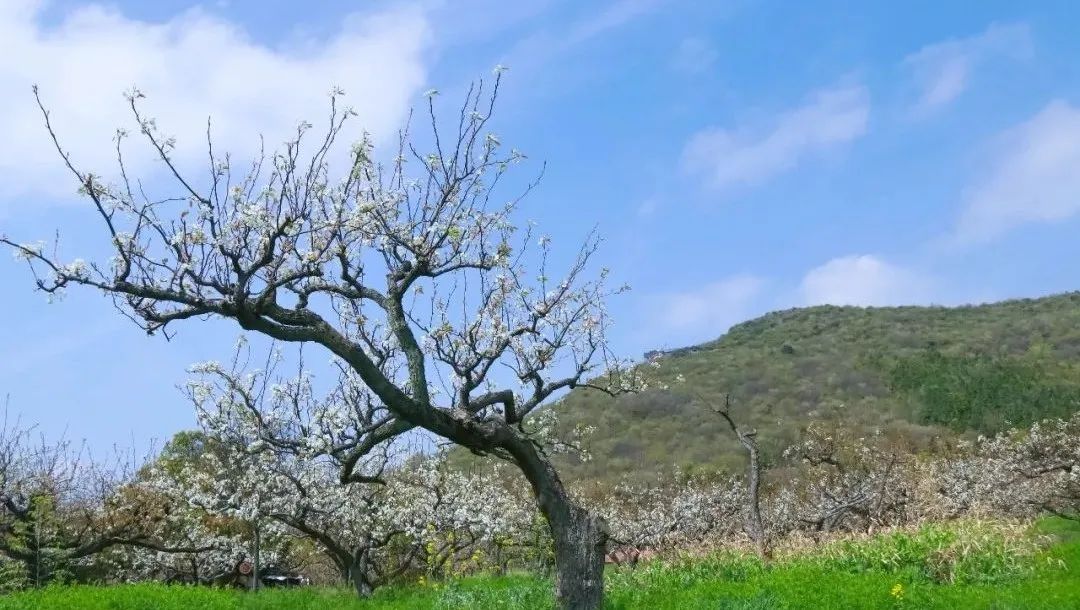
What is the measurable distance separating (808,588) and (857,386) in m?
46.2

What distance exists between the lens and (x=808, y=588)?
10.9 m

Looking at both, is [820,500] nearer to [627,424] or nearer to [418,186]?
[418,186]

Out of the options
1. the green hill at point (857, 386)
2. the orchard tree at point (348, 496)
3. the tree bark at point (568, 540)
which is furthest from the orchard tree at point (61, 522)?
the green hill at point (857, 386)

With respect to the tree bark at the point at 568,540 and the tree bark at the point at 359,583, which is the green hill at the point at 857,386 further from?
the tree bark at the point at 568,540

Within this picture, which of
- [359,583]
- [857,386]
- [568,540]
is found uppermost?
[857,386]

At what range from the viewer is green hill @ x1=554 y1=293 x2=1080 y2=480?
140ft

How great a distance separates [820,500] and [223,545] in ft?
52.4

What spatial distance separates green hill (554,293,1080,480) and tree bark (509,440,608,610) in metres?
27.3

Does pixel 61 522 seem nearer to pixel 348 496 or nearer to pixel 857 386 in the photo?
pixel 348 496

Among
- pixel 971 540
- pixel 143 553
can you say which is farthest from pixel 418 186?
pixel 143 553

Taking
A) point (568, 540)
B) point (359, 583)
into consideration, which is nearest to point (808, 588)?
point (568, 540)

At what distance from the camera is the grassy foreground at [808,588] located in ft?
32.5

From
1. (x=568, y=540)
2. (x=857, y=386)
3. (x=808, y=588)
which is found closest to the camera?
(x=568, y=540)

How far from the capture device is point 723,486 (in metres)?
30.8
